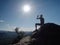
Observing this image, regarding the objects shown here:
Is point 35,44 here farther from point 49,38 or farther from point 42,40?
point 49,38

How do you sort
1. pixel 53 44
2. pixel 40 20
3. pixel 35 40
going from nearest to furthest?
pixel 53 44 < pixel 35 40 < pixel 40 20

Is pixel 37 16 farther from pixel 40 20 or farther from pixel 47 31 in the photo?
pixel 47 31

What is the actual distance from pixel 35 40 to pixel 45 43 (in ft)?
5.46

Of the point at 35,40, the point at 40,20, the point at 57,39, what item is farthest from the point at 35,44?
the point at 40,20

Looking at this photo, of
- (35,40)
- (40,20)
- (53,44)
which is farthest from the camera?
(40,20)

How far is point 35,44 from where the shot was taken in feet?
58.5

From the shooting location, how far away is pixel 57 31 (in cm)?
1788

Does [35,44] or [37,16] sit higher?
[37,16]

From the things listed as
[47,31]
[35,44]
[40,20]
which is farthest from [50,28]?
[40,20]

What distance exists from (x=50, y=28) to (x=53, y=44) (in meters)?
2.66

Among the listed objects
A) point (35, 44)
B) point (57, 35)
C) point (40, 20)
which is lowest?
point (35, 44)

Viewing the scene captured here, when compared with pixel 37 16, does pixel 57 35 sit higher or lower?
lower

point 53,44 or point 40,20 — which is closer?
point 53,44

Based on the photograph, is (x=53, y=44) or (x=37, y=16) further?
(x=37, y=16)
